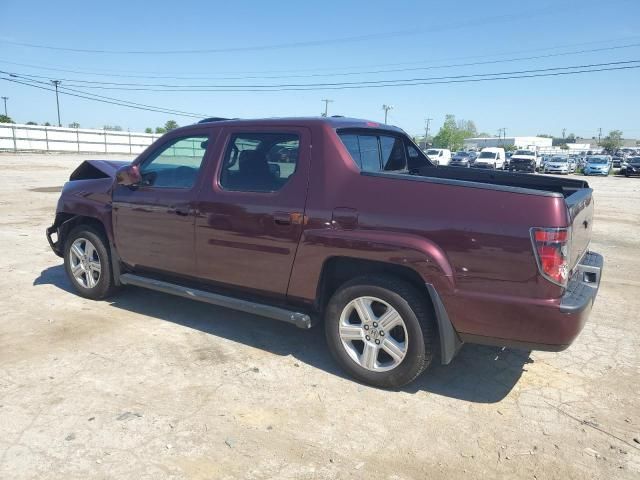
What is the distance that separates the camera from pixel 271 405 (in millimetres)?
3422

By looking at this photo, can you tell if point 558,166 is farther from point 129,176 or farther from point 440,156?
point 129,176

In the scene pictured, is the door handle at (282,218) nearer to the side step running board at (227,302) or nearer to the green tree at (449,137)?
the side step running board at (227,302)

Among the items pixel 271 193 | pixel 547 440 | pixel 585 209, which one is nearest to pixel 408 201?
pixel 271 193

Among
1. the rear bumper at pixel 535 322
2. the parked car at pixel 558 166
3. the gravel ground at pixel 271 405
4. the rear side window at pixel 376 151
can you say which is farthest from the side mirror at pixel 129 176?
the parked car at pixel 558 166

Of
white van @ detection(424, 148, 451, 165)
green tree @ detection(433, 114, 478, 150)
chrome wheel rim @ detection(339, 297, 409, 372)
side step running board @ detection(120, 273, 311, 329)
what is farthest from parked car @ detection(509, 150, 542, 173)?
green tree @ detection(433, 114, 478, 150)

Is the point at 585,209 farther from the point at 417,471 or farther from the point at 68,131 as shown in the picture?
the point at 68,131

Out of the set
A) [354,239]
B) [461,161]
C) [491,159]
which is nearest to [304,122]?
[354,239]

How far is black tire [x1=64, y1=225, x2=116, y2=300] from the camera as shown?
5.17 m

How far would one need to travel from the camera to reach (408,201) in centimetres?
335

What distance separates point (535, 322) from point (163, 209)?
314 cm

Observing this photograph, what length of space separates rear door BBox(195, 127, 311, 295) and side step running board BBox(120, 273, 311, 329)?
0.14 m

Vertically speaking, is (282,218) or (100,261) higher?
(282,218)

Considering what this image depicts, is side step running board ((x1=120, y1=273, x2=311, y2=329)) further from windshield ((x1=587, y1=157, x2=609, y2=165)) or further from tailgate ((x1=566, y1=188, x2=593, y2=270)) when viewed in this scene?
windshield ((x1=587, y1=157, x2=609, y2=165))

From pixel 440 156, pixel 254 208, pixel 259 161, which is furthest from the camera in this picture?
pixel 440 156
